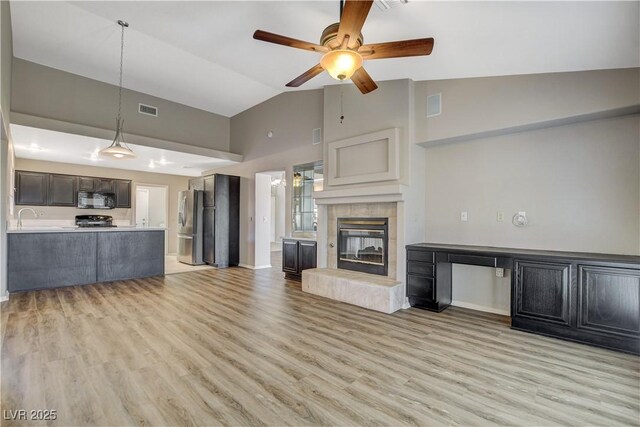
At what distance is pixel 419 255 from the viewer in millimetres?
3932

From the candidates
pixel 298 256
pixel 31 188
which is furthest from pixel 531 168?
pixel 31 188

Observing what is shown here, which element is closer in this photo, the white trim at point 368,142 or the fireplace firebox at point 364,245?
the white trim at point 368,142

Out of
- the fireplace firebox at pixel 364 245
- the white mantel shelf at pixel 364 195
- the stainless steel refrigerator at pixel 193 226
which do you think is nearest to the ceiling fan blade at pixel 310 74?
the white mantel shelf at pixel 364 195

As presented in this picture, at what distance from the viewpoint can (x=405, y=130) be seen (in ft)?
13.5

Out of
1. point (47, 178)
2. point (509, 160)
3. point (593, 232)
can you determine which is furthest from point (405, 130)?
point (47, 178)

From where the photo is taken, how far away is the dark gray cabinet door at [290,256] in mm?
5761

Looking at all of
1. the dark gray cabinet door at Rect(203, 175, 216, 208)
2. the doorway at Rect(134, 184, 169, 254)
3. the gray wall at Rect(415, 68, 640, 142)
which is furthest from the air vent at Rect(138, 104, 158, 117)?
the gray wall at Rect(415, 68, 640, 142)

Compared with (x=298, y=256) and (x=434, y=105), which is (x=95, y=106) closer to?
(x=298, y=256)

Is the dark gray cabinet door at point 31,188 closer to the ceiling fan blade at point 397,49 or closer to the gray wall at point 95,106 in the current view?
the gray wall at point 95,106

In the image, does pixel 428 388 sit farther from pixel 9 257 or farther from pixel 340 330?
pixel 9 257

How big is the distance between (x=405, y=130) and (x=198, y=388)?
12.1 ft

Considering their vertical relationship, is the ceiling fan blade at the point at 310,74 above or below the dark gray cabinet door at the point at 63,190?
above

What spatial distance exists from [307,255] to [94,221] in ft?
19.0

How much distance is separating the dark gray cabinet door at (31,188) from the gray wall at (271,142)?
3.97 metres
